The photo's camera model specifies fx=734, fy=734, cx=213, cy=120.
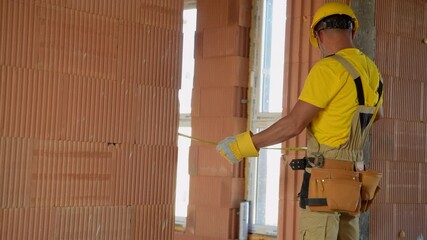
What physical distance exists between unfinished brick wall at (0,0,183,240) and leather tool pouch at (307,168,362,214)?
0.98 m

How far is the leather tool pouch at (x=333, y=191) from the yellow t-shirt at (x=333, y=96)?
0.48 ft

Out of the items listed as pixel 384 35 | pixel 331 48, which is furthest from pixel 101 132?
pixel 384 35

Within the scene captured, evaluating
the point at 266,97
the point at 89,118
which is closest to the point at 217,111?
the point at 266,97

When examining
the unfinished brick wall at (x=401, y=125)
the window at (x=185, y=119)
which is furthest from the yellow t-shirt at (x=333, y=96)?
the window at (x=185, y=119)

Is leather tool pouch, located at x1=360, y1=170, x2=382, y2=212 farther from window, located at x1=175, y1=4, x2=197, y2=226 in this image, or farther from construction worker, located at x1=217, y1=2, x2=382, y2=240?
window, located at x1=175, y1=4, x2=197, y2=226

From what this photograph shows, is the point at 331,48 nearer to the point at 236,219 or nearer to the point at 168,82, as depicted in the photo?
the point at 168,82

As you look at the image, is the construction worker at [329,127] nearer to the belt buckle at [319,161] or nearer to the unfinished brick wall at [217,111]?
the belt buckle at [319,161]

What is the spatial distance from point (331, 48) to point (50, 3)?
1360 millimetres

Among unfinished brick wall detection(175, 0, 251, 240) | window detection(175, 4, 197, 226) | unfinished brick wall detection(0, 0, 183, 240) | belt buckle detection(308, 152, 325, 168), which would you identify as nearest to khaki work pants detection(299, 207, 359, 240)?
belt buckle detection(308, 152, 325, 168)

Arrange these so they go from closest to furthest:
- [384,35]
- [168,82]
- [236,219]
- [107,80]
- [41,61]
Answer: [41,61] < [107,80] < [168,82] < [384,35] < [236,219]

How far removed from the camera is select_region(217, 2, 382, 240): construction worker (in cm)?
327

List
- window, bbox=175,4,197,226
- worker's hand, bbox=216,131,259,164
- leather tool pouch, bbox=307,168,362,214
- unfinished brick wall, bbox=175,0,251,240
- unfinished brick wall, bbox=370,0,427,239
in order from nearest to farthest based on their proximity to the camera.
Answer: leather tool pouch, bbox=307,168,362,214 < worker's hand, bbox=216,131,259,164 < unfinished brick wall, bbox=370,0,427,239 < unfinished brick wall, bbox=175,0,251,240 < window, bbox=175,4,197,226

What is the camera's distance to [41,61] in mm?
3484

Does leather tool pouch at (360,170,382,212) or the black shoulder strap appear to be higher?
the black shoulder strap
